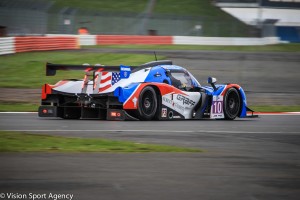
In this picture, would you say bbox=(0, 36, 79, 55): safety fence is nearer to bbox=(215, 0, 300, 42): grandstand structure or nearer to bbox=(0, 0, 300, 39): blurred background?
bbox=(0, 0, 300, 39): blurred background

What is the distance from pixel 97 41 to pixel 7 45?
52.5 ft

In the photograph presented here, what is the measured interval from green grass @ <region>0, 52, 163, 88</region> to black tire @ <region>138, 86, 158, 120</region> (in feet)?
34.8

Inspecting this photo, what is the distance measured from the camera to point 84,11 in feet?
186

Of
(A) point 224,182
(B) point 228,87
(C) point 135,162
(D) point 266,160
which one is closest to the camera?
(A) point 224,182

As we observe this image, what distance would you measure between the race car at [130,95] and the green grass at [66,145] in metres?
4.01

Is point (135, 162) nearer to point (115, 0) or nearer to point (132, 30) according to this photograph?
point (132, 30)

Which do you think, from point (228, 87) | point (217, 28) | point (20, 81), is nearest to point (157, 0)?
point (217, 28)

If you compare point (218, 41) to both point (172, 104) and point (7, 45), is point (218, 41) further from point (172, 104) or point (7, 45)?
point (172, 104)

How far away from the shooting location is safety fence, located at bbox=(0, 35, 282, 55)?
38.0 metres

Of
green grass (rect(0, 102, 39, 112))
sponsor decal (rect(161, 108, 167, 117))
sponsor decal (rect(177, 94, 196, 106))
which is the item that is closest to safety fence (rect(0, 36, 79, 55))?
green grass (rect(0, 102, 39, 112))

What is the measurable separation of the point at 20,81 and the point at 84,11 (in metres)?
29.5

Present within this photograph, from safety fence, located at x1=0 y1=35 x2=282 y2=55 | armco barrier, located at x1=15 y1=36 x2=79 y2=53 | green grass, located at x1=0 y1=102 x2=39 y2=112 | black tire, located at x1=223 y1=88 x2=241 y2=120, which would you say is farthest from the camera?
armco barrier, located at x1=15 y1=36 x2=79 y2=53

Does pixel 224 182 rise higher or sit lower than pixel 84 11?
lower

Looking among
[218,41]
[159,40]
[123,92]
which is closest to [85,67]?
[123,92]
